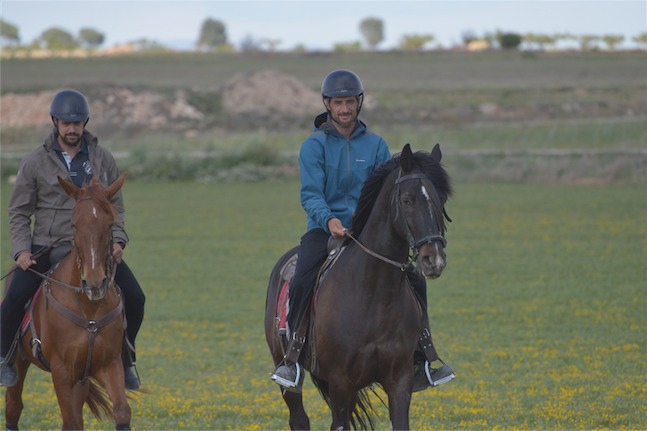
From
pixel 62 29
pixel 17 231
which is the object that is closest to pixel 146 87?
pixel 17 231

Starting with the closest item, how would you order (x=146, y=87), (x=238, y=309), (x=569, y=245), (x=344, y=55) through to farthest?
(x=238, y=309) → (x=569, y=245) → (x=146, y=87) → (x=344, y=55)

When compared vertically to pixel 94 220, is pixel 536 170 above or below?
below

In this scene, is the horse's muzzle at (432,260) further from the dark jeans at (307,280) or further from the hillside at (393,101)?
the hillside at (393,101)

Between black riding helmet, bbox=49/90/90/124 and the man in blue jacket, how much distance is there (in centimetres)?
193

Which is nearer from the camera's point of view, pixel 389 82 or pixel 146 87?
pixel 146 87

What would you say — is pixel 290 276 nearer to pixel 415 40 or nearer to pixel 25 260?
pixel 25 260

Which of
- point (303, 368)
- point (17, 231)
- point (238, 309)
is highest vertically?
point (17, 231)

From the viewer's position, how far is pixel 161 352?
15117 millimetres

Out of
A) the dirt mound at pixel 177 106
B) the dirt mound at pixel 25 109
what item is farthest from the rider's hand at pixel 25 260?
the dirt mound at pixel 25 109

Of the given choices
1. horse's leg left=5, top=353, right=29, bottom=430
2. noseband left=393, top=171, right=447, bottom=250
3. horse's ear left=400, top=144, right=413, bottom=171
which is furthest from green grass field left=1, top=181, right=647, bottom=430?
horse's ear left=400, top=144, right=413, bottom=171

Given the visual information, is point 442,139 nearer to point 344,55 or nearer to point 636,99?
point 636,99

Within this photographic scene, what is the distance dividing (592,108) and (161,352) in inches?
2179

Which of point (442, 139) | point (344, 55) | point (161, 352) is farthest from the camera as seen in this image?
point (344, 55)

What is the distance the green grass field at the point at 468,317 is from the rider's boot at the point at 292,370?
8.14ft
